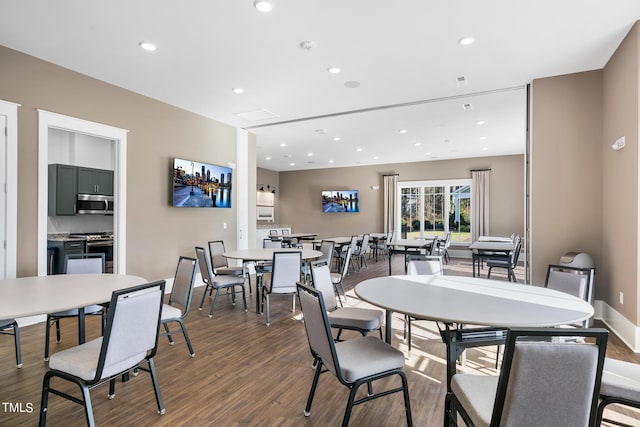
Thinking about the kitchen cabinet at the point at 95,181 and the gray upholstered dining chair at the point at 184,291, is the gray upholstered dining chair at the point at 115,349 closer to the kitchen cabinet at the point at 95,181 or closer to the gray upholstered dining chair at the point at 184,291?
the gray upholstered dining chair at the point at 184,291

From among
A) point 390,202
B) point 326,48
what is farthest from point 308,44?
point 390,202

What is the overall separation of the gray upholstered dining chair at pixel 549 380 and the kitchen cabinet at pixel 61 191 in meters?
7.17

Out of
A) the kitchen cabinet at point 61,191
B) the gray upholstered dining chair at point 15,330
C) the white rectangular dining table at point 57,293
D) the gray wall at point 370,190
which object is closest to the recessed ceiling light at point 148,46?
the white rectangular dining table at point 57,293

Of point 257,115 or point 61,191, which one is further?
point 257,115

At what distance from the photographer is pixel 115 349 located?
184 cm

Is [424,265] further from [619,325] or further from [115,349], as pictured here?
[115,349]

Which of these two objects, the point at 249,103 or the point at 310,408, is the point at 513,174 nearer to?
the point at 249,103

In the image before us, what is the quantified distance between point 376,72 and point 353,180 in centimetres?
847

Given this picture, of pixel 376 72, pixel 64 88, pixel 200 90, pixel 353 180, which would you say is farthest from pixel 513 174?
pixel 64 88

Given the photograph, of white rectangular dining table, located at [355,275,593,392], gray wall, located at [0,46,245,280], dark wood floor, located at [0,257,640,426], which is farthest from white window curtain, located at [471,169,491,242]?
white rectangular dining table, located at [355,275,593,392]

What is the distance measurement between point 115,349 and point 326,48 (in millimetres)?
3400

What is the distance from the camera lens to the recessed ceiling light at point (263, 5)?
2982 millimetres

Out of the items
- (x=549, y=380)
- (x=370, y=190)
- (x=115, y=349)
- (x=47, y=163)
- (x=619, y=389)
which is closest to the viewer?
(x=549, y=380)

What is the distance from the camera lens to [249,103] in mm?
5613
